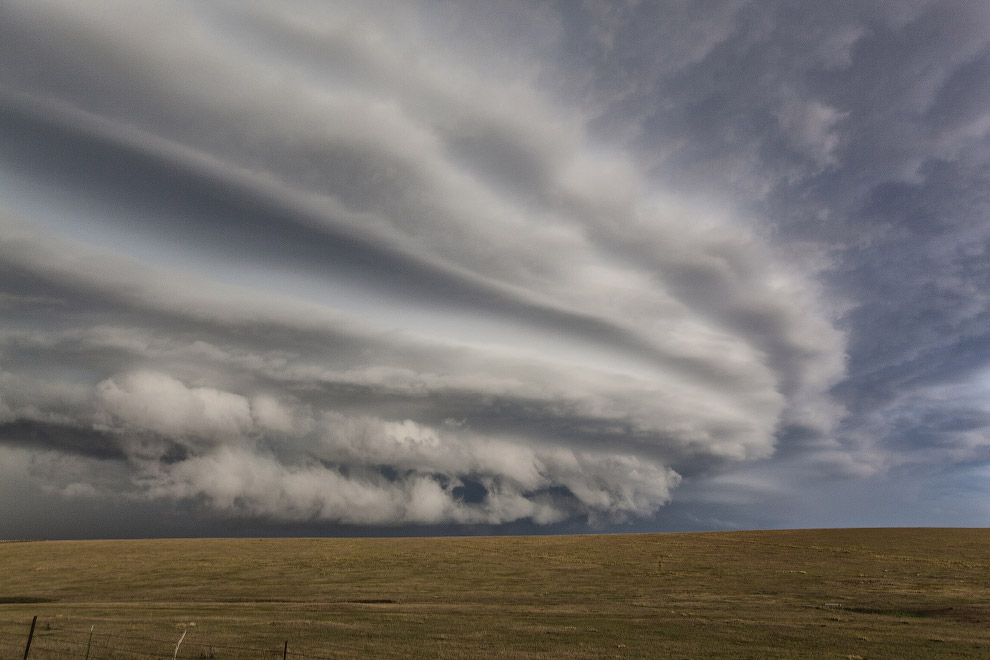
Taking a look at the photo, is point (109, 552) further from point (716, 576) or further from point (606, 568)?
point (716, 576)

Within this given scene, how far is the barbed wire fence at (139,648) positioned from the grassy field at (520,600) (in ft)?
0.72

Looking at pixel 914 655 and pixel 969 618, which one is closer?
pixel 914 655

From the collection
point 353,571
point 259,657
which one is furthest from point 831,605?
point 353,571

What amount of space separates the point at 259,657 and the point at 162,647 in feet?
24.8

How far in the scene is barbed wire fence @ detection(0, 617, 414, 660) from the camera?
3925cm

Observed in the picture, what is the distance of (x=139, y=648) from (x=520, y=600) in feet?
128

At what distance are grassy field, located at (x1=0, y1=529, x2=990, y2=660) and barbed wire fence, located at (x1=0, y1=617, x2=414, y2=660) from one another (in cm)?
22

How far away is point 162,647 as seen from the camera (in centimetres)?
4197

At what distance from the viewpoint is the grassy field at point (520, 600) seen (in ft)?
144

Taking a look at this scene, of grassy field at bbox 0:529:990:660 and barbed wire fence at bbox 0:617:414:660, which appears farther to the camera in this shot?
grassy field at bbox 0:529:990:660

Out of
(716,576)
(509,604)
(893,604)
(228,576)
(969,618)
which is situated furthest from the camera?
(228,576)

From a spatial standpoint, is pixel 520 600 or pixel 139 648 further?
pixel 520 600

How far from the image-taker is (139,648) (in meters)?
41.7

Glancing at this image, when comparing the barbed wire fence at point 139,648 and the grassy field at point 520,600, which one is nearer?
the barbed wire fence at point 139,648
